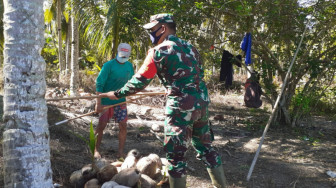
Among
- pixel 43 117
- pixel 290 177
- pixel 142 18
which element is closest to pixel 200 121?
pixel 43 117

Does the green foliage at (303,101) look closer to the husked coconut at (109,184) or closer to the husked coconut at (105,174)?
the husked coconut at (105,174)

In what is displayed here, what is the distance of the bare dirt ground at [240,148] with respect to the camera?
14.2 ft

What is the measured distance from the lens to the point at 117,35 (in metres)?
9.98

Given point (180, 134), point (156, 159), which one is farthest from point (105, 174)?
point (180, 134)

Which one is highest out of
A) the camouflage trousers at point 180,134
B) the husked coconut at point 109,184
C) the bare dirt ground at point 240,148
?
the camouflage trousers at point 180,134

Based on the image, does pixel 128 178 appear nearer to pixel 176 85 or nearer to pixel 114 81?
pixel 176 85

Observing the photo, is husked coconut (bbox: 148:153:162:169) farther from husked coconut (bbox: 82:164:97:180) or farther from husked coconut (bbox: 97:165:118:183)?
husked coconut (bbox: 82:164:97:180)

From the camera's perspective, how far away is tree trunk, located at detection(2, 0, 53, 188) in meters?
2.45

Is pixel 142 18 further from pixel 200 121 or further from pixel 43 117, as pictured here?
pixel 43 117

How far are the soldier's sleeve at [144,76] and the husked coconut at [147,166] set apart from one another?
3.24 feet

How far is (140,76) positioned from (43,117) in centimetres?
107

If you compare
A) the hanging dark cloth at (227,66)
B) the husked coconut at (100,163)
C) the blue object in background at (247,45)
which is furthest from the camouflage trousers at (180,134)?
the hanging dark cloth at (227,66)

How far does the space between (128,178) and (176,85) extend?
3.87 feet

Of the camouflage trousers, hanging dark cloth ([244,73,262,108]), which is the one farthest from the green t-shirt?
hanging dark cloth ([244,73,262,108])
